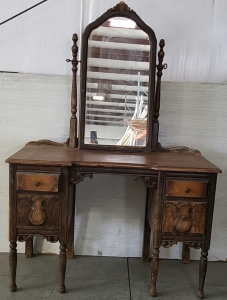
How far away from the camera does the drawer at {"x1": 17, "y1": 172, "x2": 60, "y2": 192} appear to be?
63.4 inches

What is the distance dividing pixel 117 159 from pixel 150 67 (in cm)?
61

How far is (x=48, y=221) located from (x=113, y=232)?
668 mm

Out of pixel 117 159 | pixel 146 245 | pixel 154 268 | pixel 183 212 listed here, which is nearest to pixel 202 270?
pixel 154 268

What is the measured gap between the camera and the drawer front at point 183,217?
1.66 meters

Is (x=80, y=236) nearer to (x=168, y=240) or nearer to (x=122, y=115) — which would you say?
(x=168, y=240)

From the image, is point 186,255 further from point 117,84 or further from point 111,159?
point 117,84

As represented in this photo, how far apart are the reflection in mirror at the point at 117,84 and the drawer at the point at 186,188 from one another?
385 mm

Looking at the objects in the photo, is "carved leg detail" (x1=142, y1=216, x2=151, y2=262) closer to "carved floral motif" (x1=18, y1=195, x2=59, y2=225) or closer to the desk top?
the desk top

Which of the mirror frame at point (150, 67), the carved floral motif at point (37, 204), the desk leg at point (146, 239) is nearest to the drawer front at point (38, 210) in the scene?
the carved floral motif at point (37, 204)

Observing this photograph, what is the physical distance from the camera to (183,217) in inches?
65.2

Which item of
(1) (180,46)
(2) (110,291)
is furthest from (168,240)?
(1) (180,46)

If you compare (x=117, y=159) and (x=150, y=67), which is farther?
(x=150, y=67)

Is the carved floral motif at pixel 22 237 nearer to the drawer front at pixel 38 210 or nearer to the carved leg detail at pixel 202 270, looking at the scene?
the drawer front at pixel 38 210

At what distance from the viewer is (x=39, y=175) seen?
1.61 meters
